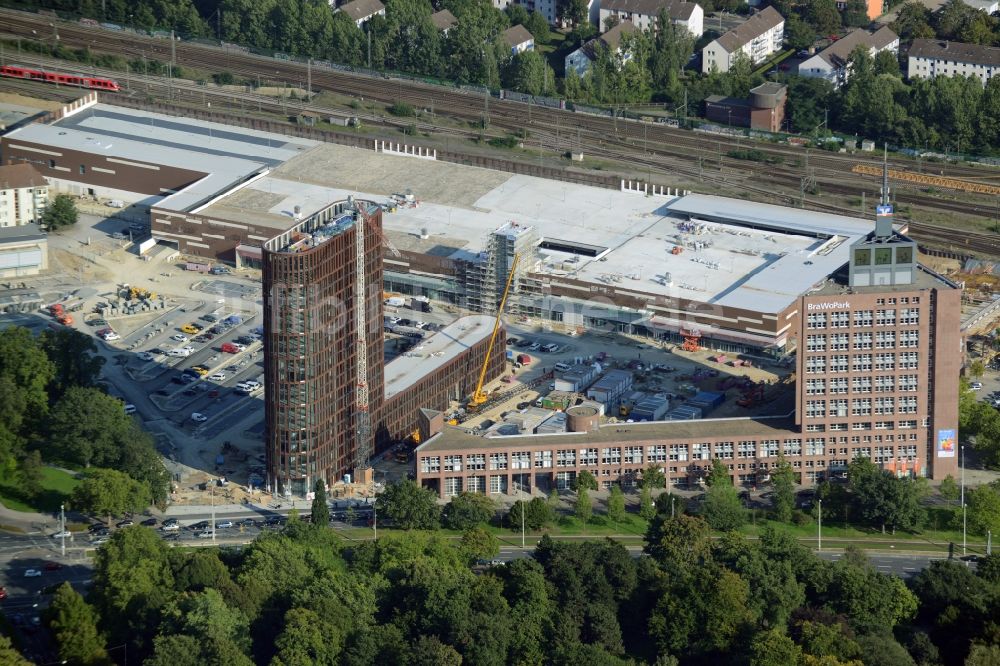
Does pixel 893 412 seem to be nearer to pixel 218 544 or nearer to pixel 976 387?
pixel 976 387

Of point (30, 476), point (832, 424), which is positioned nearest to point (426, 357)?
point (832, 424)

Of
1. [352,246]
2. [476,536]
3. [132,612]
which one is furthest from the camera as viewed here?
[352,246]

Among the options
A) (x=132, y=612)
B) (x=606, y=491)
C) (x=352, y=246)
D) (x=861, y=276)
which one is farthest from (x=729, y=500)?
(x=132, y=612)

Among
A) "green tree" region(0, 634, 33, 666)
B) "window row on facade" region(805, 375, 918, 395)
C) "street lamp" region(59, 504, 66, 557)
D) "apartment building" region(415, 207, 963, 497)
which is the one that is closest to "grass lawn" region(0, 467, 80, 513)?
"street lamp" region(59, 504, 66, 557)

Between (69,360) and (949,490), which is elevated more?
(69,360)

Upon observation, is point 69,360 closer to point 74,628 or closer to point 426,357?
point 426,357

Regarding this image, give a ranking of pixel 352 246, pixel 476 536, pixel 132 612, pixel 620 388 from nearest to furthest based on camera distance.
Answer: pixel 132 612 < pixel 476 536 < pixel 352 246 < pixel 620 388
